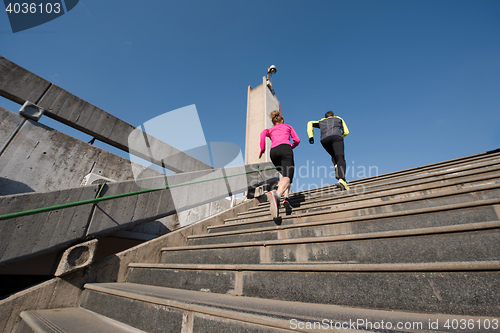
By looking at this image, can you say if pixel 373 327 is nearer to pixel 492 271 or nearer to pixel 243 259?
pixel 492 271

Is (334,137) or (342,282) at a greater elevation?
(334,137)

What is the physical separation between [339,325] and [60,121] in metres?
6.01

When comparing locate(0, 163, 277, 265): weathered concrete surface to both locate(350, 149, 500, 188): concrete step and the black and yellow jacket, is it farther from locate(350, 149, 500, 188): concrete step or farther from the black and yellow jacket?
locate(350, 149, 500, 188): concrete step

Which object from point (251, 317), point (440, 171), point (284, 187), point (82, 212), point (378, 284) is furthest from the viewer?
point (440, 171)

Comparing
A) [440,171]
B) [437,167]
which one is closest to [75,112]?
[440,171]

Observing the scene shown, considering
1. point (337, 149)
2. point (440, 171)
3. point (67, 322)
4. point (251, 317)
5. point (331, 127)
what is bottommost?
point (67, 322)

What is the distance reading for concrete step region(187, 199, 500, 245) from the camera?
170cm

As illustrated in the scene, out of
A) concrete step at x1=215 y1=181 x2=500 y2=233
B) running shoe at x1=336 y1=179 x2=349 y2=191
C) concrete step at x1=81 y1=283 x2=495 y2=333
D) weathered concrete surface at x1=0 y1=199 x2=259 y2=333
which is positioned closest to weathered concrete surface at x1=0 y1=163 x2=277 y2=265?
weathered concrete surface at x1=0 y1=199 x2=259 y2=333

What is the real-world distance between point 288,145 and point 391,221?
198 centimetres

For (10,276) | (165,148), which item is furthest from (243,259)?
(165,148)

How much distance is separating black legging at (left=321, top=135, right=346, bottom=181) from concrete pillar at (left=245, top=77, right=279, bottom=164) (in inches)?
101

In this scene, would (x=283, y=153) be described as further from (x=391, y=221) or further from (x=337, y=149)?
(x=391, y=221)

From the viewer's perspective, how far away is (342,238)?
184 cm

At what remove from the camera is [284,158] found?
356cm
